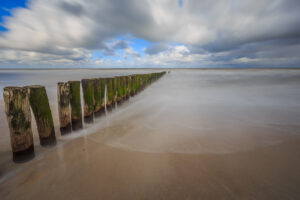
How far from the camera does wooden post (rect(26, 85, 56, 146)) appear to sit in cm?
221

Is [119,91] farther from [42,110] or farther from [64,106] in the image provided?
[42,110]

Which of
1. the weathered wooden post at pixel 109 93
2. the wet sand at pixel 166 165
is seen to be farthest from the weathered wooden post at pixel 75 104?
the weathered wooden post at pixel 109 93

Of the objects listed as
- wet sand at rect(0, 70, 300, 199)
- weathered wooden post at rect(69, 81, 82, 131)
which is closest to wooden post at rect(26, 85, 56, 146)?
wet sand at rect(0, 70, 300, 199)

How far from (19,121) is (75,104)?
1.08 metres

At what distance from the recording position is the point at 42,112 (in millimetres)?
2318

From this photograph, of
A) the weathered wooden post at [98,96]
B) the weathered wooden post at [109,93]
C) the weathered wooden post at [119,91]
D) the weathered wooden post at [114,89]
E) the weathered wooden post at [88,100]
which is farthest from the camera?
the weathered wooden post at [119,91]

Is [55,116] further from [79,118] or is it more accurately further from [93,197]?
[93,197]

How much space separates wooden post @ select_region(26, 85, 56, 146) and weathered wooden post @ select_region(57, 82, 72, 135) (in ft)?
1.00

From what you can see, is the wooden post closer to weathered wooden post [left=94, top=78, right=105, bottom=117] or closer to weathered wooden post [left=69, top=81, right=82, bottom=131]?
weathered wooden post [left=69, top=81, right=82, bottom=131]

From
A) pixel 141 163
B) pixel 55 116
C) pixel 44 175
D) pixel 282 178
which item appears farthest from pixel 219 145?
pixel 55 116

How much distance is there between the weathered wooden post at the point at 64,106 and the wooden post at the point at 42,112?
0.30 m

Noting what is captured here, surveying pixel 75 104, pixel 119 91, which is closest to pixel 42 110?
pixel 75 104

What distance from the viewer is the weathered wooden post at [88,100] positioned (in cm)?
335

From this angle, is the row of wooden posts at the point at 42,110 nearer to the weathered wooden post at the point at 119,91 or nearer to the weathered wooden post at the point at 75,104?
the weathered wooden post at the point at 75,104
